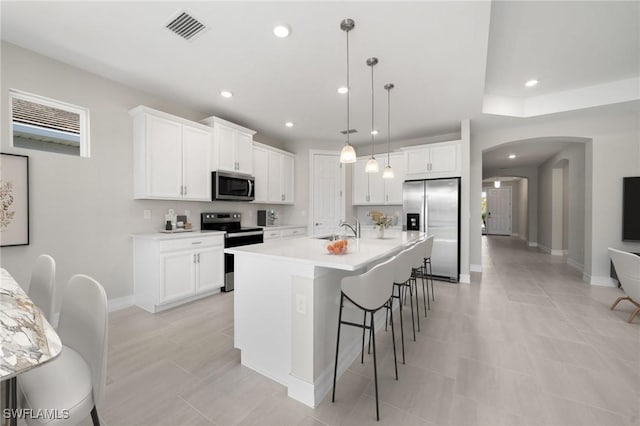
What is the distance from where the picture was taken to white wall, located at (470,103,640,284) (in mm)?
4109

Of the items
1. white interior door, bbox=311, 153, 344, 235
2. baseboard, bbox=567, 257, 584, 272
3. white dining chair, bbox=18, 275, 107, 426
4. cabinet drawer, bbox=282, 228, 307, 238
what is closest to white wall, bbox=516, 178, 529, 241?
baseboard, bbox=567, 257, 584, 272

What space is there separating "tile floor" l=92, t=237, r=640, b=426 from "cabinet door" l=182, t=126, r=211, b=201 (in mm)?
1574

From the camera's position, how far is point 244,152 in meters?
4.45

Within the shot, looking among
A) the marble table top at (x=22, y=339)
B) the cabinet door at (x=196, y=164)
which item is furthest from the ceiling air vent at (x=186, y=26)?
the marble table top at (x=22, y=339)

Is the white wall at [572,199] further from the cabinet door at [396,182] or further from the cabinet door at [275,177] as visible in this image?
the cabinet door at [275,177]

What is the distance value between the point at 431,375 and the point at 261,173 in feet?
13.2

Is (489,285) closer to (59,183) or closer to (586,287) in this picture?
(586,287)

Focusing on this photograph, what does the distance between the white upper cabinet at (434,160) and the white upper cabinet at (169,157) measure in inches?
140

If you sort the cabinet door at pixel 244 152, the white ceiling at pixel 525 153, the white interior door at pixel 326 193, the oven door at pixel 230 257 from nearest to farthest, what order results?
the oven door at pixel 230 257 < the cabinet door at pixel 244 152 < the white interior door at pixel 326 193 < the white ceiling at pixel 525 153

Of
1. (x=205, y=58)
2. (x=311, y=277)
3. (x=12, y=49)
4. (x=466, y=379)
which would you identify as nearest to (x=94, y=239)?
(x=12, y=49)

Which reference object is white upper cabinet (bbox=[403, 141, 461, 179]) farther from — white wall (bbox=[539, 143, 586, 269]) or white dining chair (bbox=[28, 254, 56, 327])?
white dining chair (bbox=[28, 254, 56, 327])

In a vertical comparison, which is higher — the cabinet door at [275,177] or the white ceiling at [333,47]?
the white ceiling at [333,47]

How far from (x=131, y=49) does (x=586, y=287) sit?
6.87m

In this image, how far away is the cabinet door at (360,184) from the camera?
581cm
